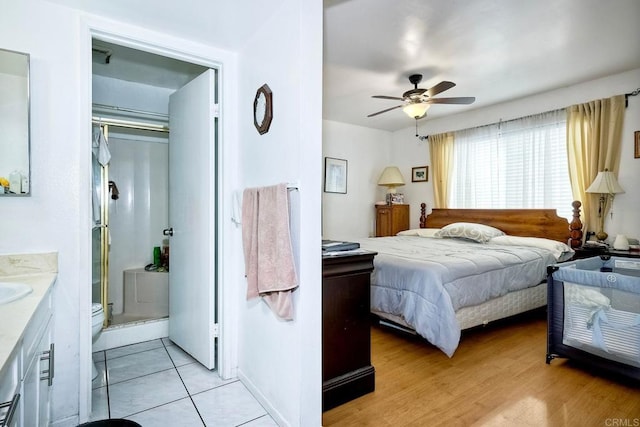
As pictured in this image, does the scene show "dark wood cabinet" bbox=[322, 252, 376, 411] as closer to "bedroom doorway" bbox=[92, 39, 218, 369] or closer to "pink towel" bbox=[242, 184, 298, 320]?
"pink towel" bbox=[242, 184, 298, 320]

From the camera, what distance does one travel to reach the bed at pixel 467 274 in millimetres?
2449

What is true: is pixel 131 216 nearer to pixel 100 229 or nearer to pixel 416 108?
pixel 100 229

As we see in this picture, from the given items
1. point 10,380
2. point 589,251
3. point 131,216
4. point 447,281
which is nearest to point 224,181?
point 10,380

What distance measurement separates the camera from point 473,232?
13.1 ft

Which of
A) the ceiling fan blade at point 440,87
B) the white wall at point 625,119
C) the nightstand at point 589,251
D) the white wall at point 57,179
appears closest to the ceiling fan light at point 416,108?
the ceiling fan blade at point 440,87

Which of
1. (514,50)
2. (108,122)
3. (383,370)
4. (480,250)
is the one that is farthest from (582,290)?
(108,122)

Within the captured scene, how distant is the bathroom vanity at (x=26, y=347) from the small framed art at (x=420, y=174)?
4871 millimetres

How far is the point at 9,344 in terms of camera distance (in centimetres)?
77

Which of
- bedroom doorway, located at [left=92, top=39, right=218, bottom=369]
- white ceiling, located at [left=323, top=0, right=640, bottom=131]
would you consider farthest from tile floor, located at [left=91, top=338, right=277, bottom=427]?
white ceiling, located at [left=323, top=0, right=640, bottom=131]

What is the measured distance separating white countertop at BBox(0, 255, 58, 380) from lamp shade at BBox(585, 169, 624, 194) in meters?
4.35

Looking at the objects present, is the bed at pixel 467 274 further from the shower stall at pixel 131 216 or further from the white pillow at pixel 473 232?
the shower stall at pixel 131 216

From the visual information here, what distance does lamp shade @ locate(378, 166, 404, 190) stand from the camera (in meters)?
5.40

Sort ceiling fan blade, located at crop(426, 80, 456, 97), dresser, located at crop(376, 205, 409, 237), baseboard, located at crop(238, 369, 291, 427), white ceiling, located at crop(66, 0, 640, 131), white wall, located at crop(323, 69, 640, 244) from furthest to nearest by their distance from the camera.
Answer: dresser, located at crop(376, 205, 409, 237)
white wall, located at crop(323, 69, 640, 244)
ceiling fan blade, located at crop(426, 80, 456, 97)
white ceiling, located at crop(66, 0, 640, 131)
baseboard, located at crop(238, 369, 291, 427)

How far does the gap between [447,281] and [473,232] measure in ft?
5.74
